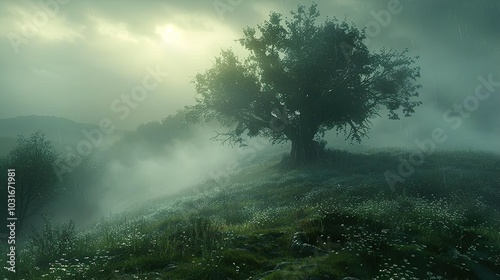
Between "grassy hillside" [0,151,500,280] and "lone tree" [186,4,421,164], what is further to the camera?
"lone tree" [186,4,421,164]

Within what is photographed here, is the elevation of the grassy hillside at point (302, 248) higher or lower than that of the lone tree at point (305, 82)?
lower

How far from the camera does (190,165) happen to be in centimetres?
10731

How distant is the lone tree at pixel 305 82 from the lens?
42.1m

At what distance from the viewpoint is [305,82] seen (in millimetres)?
42688

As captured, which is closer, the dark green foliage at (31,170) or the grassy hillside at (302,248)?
the grassy hillside at (302,248)

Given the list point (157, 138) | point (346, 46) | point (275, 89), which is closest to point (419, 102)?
point (346, 46)

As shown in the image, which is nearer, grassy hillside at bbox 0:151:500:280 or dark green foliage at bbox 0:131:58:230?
grassy hillside at bbox 0:151:500:280

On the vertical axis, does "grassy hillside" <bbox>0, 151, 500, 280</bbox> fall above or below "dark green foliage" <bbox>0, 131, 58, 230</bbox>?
below

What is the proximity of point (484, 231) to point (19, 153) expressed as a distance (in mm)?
44067

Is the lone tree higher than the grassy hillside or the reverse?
higher

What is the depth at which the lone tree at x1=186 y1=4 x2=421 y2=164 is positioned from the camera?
42.1m

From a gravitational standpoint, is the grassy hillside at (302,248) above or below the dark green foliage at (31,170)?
below

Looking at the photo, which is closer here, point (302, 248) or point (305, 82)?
point (302, 248)

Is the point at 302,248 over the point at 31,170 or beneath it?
beneath
